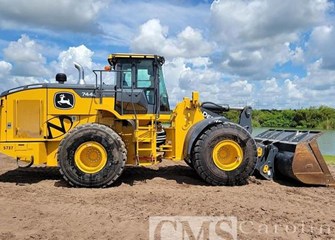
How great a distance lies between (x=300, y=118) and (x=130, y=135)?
36.9 meters

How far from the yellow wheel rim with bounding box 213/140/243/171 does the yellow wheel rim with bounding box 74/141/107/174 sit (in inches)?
91.8

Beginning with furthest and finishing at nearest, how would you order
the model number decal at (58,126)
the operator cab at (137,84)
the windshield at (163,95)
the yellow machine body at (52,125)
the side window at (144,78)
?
the windshield at (163,95) < the side window at (144,78) < the operator cab at (137,84) < the model number decal at (58,126) < the yellow machine body at (52,125)

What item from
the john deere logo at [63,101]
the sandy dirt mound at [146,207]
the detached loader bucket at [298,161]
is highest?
the john deere logo at [63,101]

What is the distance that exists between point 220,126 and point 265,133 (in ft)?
9.39

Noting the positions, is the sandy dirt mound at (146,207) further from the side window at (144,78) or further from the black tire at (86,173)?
the side window at (144,78)

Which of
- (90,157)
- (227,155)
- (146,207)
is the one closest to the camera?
(146,207)

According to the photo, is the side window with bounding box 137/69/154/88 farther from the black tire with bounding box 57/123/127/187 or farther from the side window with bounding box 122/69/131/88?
the black tire with bounding box 57/123/127/187

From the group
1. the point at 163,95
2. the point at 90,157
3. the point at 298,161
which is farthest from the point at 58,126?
the point at 298,161

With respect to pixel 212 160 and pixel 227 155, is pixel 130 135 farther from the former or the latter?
pixel 227 155

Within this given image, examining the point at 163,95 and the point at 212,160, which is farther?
the point at 163,95

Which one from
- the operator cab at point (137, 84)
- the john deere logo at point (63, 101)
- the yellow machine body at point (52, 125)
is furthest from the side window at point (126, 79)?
the john deere logo at point (63, 101)

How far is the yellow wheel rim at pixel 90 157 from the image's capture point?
324 inches

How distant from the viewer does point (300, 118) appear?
42.8 m

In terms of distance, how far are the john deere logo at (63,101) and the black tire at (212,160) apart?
2.91 metres
